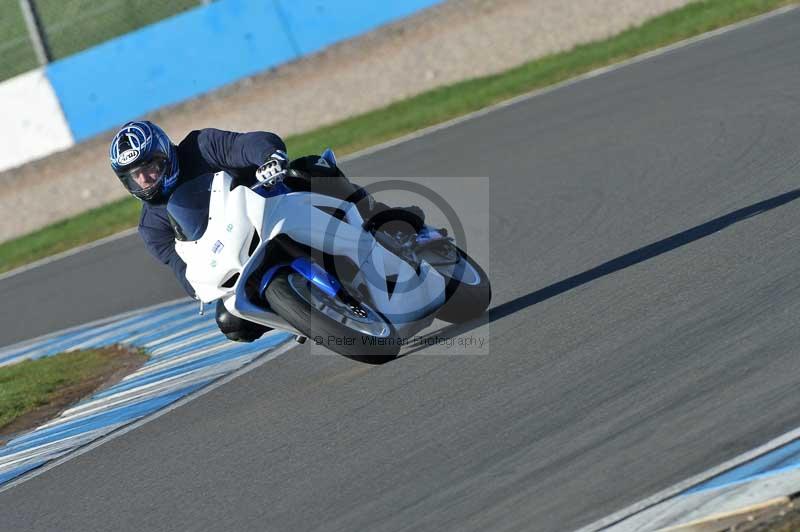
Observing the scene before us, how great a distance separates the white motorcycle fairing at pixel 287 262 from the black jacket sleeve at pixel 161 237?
498mm

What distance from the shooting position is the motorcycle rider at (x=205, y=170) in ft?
Answer: 19.8

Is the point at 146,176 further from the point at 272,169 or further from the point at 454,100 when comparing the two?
the point at 454,100

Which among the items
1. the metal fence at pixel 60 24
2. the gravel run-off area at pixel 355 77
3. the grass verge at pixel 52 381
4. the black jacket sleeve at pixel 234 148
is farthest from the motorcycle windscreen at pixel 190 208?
the metal fence at pixel 60 24

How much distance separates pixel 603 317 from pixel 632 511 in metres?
2.42

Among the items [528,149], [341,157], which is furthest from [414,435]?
[341,157]

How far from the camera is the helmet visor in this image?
238 inches

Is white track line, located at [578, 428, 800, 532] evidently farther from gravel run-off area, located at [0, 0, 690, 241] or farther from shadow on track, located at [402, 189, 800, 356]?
gravel run-off area, located at [0, 0, 690, 241]

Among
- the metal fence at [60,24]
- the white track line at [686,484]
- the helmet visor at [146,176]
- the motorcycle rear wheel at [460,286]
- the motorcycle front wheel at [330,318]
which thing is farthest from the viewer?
the metal fence at [60,24]

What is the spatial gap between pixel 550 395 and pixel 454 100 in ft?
34.5

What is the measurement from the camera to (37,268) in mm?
14000

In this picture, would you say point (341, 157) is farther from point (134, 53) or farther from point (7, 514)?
point (7, 514)

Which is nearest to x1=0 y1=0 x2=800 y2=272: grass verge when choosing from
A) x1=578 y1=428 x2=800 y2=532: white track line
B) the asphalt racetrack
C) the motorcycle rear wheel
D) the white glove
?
the asphalt racetrack

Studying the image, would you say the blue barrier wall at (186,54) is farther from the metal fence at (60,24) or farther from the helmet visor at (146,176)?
the helmet visor at (146,176)

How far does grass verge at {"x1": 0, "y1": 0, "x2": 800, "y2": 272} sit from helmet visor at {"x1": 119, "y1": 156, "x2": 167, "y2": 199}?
8683mm
